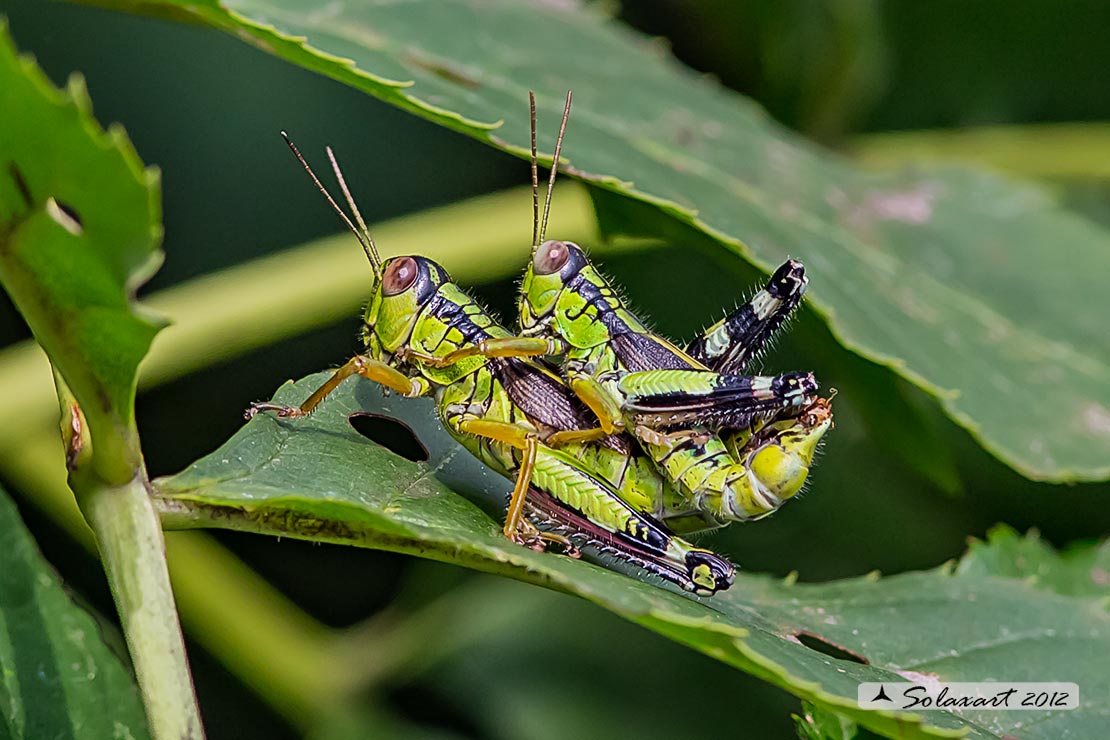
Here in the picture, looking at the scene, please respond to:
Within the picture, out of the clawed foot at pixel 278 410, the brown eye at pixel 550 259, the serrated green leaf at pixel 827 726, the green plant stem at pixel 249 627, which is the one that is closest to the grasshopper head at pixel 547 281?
the brown eye at pixel 550 259

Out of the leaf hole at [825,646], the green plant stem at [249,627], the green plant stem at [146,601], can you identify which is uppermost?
the leaf hole at [825,646]

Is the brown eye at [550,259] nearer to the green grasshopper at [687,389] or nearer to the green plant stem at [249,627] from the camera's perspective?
the green grasshopper at [687,389]

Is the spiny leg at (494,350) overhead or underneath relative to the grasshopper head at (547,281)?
underneath

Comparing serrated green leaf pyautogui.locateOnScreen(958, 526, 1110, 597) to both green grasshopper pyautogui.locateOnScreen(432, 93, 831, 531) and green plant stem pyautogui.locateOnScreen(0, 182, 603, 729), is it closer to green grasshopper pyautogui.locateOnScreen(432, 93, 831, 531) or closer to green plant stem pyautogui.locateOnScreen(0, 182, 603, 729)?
green grasshopper pyautogui.locateOnScreen(432, 93, 831, 531)

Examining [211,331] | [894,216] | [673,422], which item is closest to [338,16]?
[211,331]

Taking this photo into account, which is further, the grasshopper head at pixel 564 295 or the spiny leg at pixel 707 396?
the grasshopper head at pixel 564 295

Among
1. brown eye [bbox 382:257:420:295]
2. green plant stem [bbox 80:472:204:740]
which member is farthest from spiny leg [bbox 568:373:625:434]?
green plant stem [bbox 80:472:204:740]

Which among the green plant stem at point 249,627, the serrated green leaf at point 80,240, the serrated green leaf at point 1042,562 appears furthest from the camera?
the green plant stem at point 249,627
